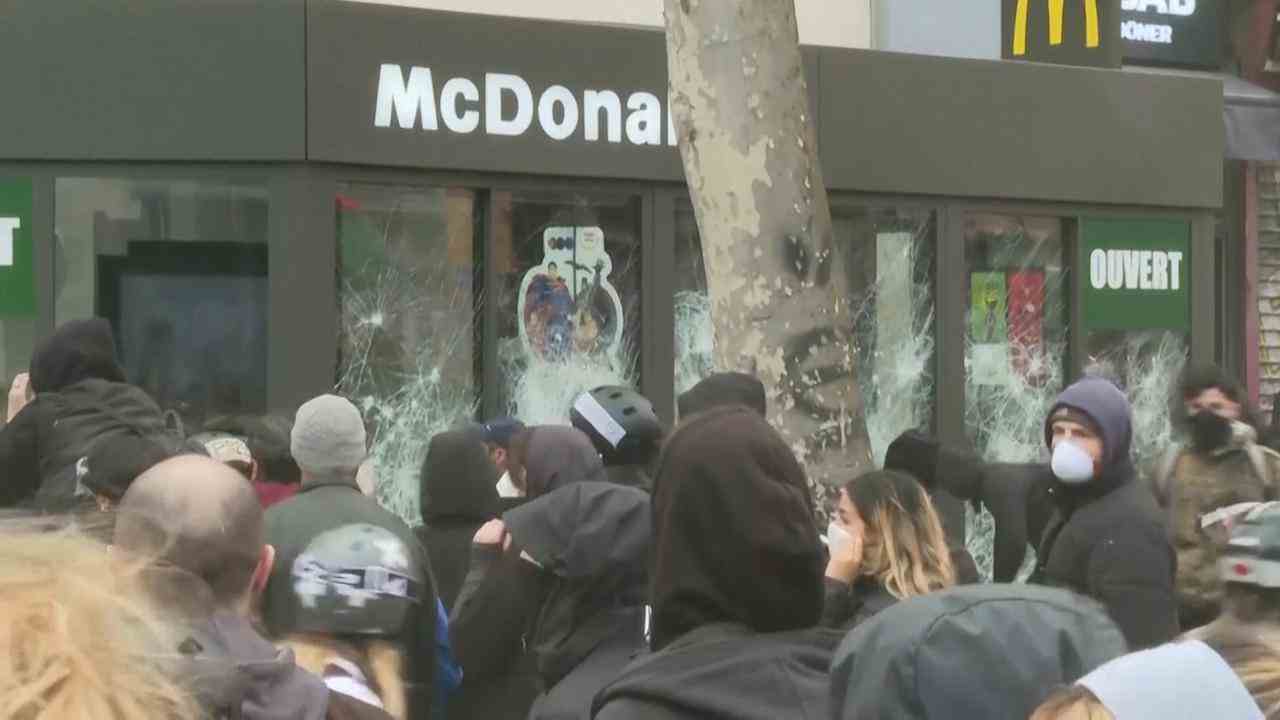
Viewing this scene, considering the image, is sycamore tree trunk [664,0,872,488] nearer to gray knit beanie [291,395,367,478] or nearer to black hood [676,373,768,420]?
black hood [676,373,768,420]

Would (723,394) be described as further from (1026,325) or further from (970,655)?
(1026,325)

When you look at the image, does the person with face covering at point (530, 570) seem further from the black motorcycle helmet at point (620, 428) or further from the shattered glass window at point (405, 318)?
the shattered glass window at point (405, 318)

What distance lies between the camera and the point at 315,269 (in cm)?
922

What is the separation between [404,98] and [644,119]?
141cm

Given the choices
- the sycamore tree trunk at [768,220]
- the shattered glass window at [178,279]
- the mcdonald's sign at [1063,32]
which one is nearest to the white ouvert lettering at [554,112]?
the shattered glass window at [178,279]

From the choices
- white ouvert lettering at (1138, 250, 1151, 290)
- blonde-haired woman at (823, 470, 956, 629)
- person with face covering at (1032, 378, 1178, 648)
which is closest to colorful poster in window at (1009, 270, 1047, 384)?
white ouvert lettering at (1138, 250, 1151, 290)

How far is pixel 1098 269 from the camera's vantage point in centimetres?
1188

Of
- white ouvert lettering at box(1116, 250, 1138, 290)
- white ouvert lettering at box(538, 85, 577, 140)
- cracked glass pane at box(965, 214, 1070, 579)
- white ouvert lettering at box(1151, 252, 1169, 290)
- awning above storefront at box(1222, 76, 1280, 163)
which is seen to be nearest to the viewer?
white ouvert lettering at box(538, 85, 577, 140)

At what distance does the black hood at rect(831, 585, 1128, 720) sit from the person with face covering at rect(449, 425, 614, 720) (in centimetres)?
239

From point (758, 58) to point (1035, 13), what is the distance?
461cm

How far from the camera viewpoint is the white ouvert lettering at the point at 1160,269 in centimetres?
1210

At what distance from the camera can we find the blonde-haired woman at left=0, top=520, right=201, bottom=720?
1.60 meters

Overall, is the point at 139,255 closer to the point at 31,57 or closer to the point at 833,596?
the point at 31,57

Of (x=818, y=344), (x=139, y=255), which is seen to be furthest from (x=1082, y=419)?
(x=139, y=255)
